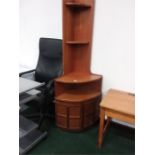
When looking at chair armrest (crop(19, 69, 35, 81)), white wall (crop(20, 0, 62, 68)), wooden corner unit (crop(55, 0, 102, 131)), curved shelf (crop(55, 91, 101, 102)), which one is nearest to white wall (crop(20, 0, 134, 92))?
white wall (crop(20, 0, 62, 68))

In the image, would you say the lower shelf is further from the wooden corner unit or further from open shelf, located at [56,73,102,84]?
open shelf, located at [56,73,102,84]

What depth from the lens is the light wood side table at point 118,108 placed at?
192 cm

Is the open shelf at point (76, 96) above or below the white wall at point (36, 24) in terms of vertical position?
below

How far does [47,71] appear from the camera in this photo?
2.86m

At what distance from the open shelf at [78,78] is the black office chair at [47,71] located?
15cm

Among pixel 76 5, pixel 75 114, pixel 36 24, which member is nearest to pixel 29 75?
pixel 36 24

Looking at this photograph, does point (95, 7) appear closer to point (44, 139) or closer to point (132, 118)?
point (132, 118)

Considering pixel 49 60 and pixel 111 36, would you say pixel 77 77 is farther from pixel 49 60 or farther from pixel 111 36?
pixel 111 36

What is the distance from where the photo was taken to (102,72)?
261 cm

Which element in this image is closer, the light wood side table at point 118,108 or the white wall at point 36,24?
the light wood side table at point 118,108

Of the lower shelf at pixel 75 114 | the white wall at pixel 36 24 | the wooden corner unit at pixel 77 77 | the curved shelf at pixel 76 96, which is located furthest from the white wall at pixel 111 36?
the lower shelf at pixel 75 114

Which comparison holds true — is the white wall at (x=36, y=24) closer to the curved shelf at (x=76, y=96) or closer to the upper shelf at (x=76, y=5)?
the upper shelf at (x=76, y=5)

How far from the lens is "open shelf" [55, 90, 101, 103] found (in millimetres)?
2391

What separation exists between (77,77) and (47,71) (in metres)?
0.57
